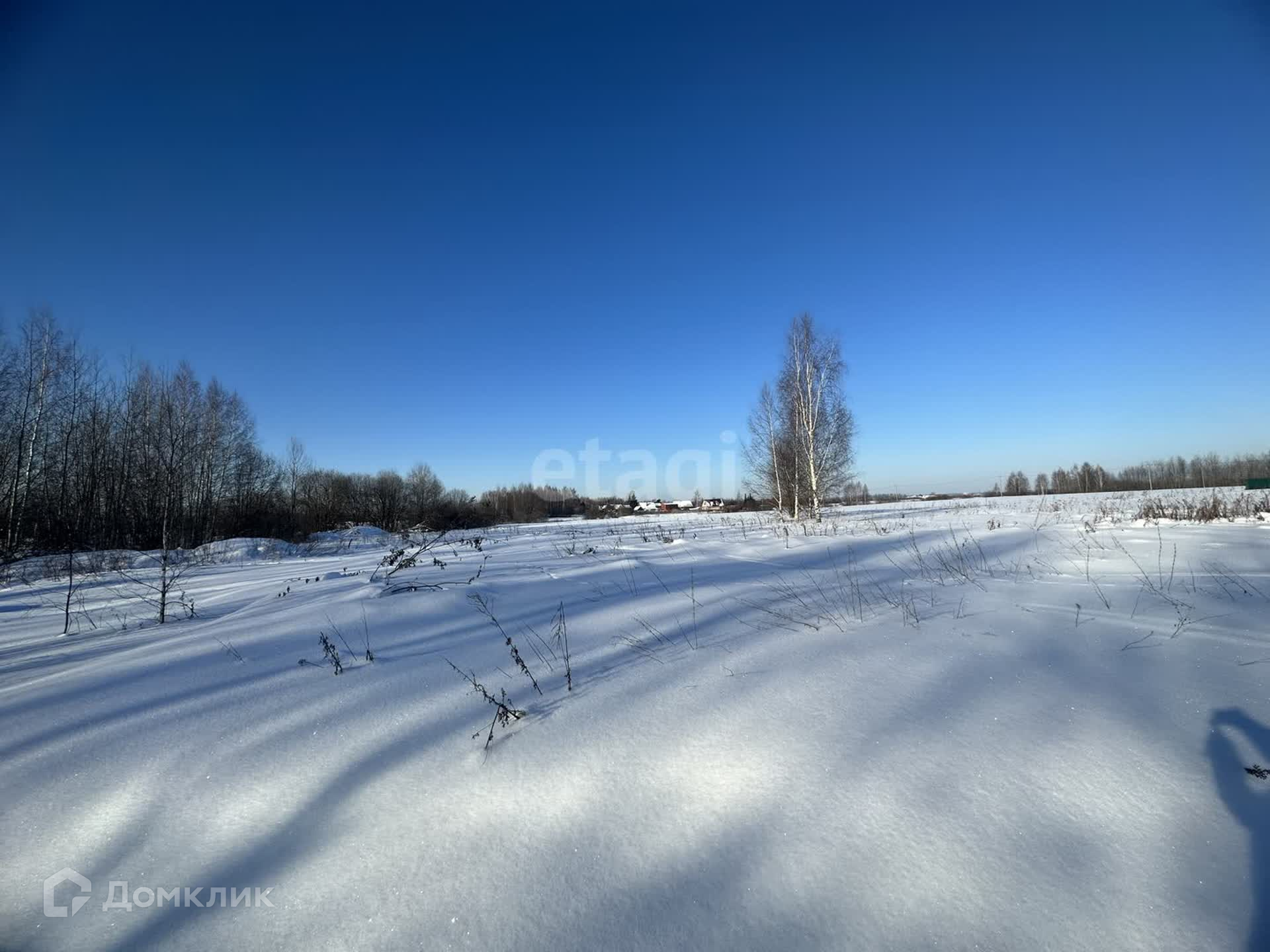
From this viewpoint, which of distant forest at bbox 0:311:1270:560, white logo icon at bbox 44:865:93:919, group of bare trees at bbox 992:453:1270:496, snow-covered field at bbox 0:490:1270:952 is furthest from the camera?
group of bare trees at bbox 992:453:1270:496

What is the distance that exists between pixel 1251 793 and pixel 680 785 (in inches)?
62.0

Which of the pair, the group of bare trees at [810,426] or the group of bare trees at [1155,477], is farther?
the group of bare trees at [1155,477]

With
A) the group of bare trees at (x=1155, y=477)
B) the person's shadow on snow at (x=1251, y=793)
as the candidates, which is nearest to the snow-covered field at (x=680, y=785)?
the person's shadow on snow at (x=1251, y=793)

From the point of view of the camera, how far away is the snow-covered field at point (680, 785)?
1165mm

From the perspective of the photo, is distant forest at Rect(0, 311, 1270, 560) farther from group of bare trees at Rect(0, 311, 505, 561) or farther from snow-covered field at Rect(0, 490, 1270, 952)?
snow-covered field at Rect(0, 490, 1270, 952)

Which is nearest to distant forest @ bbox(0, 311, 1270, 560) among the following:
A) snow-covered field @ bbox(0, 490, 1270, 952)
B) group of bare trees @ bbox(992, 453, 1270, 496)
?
snow-covered field @ bbox(0, 490, 1270, 952)

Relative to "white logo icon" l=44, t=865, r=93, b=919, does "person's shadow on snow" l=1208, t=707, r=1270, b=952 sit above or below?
above

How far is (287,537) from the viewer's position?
22.5m

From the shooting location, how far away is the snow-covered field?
1.17m

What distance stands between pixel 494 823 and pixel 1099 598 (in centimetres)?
380

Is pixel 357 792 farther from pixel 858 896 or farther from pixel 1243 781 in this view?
pixel 1243 781

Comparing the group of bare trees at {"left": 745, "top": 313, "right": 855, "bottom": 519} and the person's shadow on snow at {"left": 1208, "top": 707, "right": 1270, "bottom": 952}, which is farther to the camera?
the group of bare trees at {"left": 745, "top": 313, "right": 855, "bottom": 519}

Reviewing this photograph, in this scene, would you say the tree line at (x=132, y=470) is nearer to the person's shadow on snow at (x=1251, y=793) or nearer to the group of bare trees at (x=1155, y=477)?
the person's shadow on snow at (x=1251, y=793)

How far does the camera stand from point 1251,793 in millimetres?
1331
